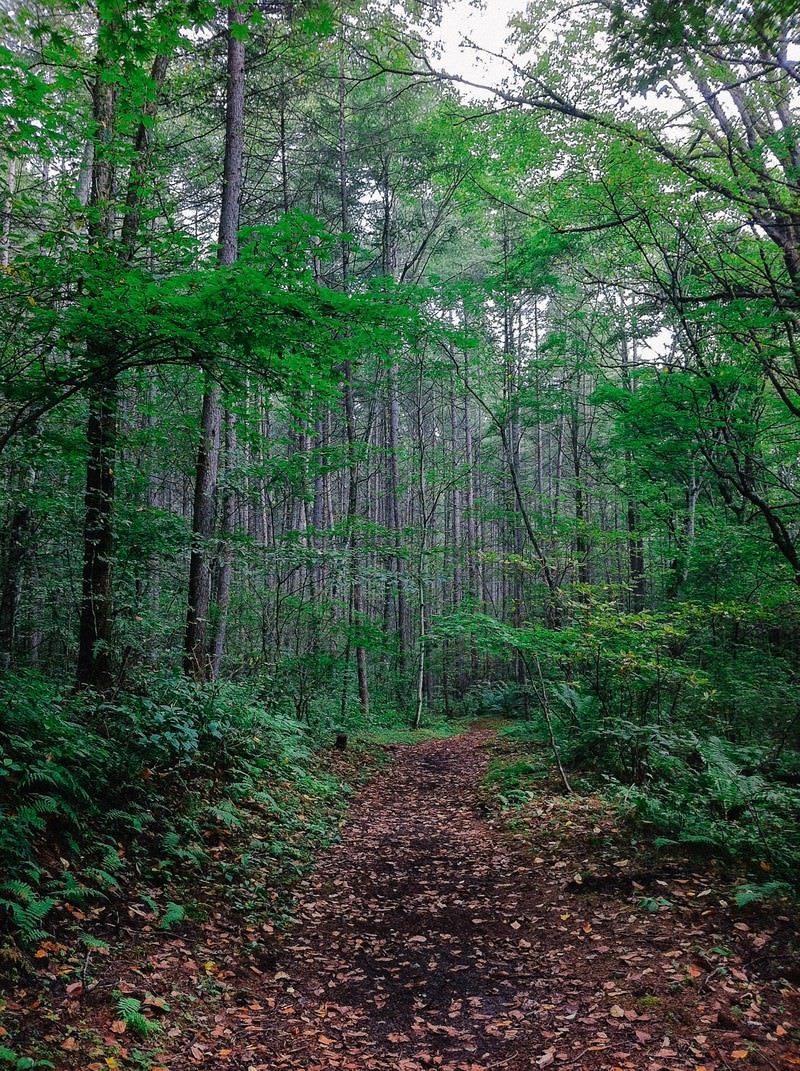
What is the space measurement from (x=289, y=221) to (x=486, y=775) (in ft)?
30.0

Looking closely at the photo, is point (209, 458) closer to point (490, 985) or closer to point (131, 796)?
point (131, 796)

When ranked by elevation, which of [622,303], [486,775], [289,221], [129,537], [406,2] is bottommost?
[486,775]

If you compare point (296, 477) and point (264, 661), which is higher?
point (296, 477)

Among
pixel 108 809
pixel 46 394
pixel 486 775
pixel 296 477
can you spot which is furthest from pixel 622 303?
pixel 108 809

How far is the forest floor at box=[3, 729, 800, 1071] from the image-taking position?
10.8ft

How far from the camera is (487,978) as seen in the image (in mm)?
4273

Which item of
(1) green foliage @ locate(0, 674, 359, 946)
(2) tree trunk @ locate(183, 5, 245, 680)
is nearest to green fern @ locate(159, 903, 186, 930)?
(1) green foliage @ locate(0, 674, 359, 946)

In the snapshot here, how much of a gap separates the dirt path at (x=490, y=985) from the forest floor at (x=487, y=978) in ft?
0.04

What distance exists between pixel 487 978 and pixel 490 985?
9cm

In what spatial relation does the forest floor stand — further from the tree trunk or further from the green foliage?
the tree trunk

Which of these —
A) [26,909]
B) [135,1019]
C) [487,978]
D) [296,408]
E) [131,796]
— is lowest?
[487,978]

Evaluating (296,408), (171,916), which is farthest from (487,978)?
(296,408)

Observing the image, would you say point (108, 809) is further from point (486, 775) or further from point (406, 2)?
point (406, 2)

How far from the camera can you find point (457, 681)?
80.1 feet
